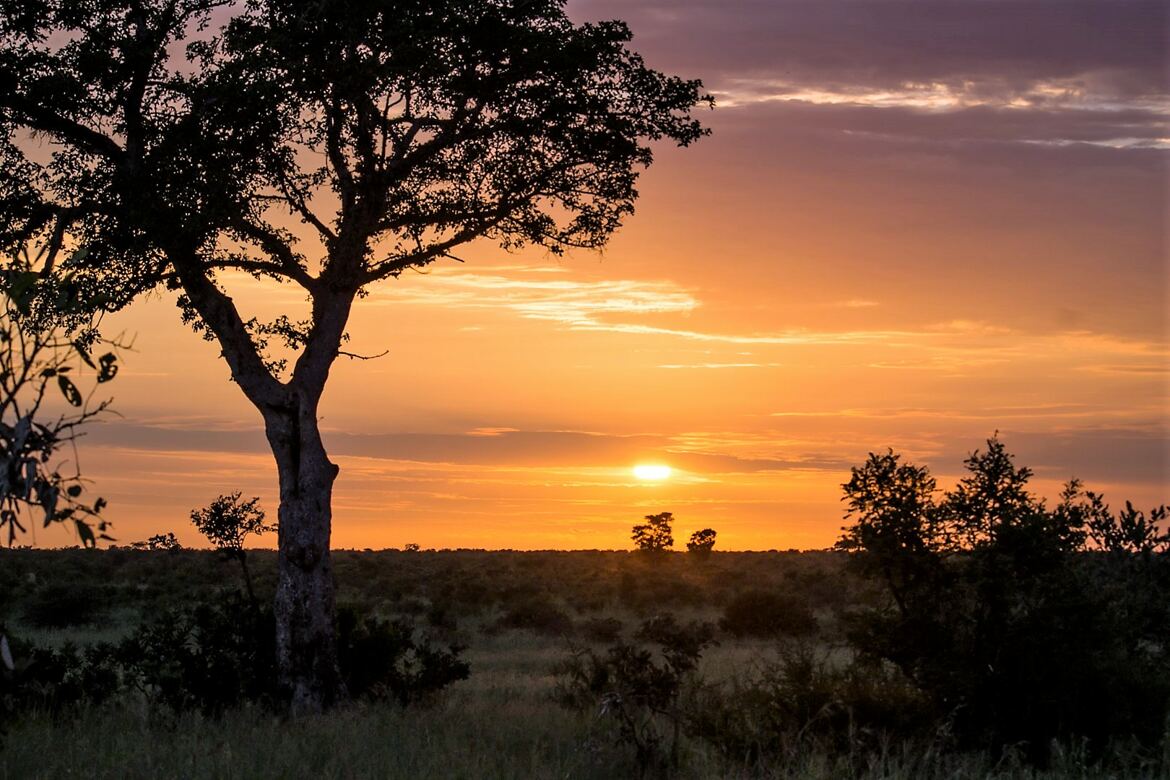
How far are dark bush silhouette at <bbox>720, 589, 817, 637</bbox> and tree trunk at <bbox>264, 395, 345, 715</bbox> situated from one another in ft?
62.8

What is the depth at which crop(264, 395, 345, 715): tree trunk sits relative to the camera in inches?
639

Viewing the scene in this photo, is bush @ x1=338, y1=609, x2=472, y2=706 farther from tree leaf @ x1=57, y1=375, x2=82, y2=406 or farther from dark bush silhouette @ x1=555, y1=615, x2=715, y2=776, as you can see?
→ tree leaf @ x1=57, y1=375, x2=82, y2=406

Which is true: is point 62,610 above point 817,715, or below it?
below

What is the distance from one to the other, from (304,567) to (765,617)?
796 inches

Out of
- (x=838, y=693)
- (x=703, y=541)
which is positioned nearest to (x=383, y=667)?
(x=838, y=693)

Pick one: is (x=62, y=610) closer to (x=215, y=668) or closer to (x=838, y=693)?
(x=215, y=668)

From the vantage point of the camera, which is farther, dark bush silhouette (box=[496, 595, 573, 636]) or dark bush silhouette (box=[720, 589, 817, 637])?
dark bush silhouette (box=[496, 595, 573, 636])

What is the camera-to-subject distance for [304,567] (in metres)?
16.3

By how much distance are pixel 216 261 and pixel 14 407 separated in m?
11.2

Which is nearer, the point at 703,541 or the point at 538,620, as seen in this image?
the point at 538,620

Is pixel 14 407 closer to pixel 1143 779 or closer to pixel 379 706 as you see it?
pixel 1143 779

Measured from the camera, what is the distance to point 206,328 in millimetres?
17500

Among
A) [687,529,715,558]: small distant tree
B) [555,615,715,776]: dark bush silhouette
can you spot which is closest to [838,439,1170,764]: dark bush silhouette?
[555,615,715,776]: dark bush silhouette

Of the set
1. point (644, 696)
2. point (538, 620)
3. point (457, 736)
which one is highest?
point (644, 696)
